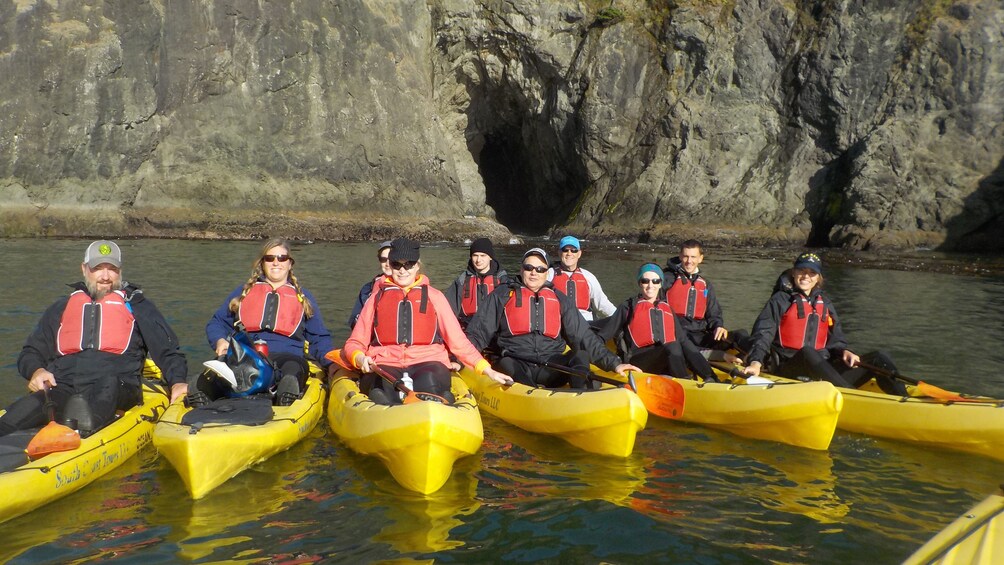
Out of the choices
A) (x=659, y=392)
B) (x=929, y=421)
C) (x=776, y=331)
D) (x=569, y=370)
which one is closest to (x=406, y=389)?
(x=569, y=370)

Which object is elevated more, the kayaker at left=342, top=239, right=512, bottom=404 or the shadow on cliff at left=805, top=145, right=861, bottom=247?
the shadow on cliff at left=805, top=145, right=861, bottom=247

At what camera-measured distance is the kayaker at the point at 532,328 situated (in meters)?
6.62

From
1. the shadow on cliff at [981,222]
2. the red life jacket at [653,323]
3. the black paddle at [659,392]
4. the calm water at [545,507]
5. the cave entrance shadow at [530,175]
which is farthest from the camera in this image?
the cave entrance shadow at [530,175]

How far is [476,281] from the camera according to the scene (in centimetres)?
827

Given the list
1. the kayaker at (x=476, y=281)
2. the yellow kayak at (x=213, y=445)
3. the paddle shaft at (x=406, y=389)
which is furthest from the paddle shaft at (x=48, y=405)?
the kayaker at (x=476, y=281)

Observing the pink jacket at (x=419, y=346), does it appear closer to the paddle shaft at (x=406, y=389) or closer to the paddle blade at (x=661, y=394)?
the paddle shaft at (x=406, y=389)

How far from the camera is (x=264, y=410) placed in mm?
5336

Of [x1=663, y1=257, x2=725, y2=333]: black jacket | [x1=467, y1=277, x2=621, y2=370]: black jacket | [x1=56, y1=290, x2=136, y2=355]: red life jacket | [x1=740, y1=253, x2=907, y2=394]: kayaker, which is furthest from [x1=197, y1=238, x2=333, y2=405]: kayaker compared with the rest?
[x1=740, y1=253, x2=907, y2=394]: kayaker

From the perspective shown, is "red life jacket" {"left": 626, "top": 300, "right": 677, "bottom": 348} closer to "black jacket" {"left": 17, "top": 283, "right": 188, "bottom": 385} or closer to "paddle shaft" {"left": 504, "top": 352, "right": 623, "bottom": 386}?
"paddle shaft" {"left": 504, "top": 352, "right": 623, "bottom": 386}

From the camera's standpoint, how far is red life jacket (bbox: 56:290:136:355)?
529 centimetres

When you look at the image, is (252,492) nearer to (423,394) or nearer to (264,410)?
(264,410)

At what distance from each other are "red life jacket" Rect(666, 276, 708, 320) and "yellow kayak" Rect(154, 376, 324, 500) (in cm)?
457

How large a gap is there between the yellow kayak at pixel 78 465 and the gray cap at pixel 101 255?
113cm

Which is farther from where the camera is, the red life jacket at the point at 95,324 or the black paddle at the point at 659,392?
the black paddle at the point at 659,392
